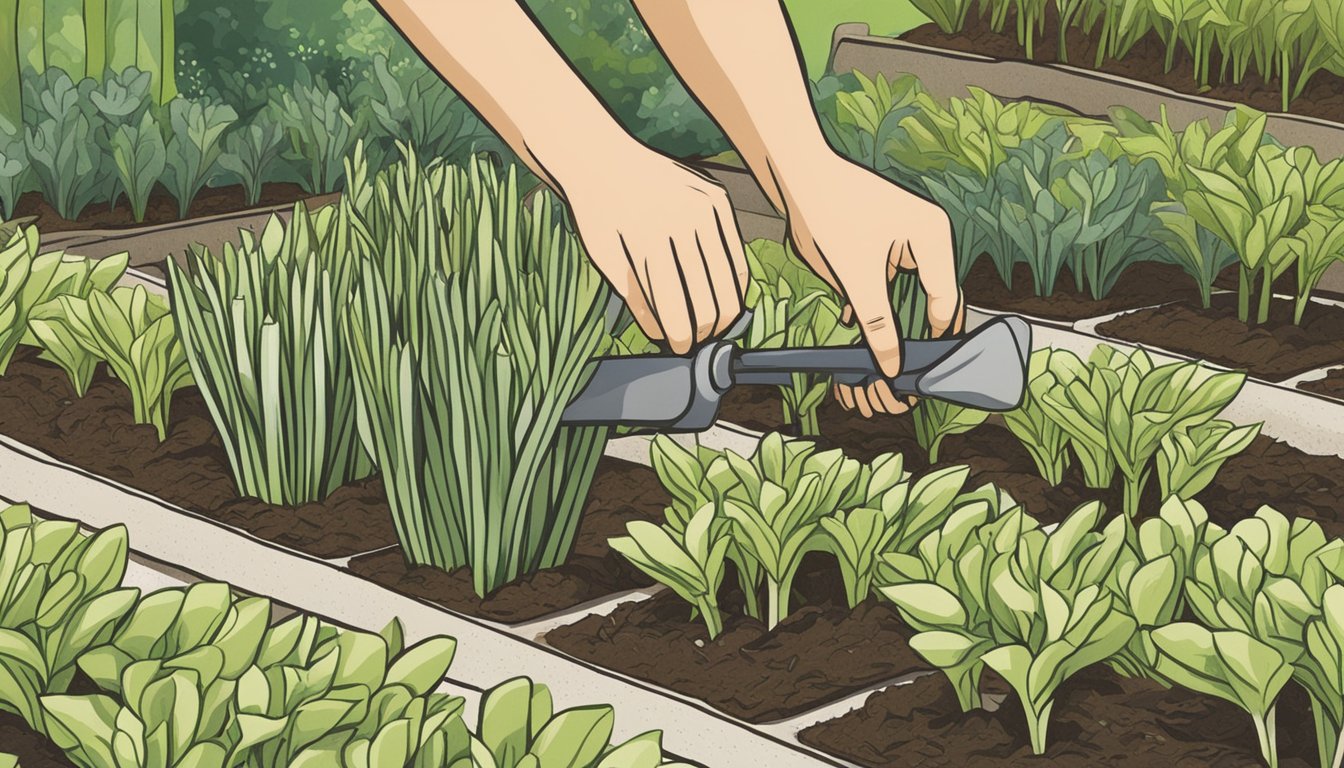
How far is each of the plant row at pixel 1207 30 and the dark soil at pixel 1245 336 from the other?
42.3 inches

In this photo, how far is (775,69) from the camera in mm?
1905

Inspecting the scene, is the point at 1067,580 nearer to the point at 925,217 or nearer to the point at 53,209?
the point at 925,217

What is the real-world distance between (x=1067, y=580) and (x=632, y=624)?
47 cm

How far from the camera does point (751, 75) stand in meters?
1.90

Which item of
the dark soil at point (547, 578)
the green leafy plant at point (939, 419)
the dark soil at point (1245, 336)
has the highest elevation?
the dark soil at point (1245, 336)

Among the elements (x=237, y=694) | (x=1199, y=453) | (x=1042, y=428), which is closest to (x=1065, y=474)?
(x=1042, y=428)

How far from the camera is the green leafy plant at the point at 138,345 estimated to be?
232cm

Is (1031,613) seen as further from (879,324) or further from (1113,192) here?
(1113,192)

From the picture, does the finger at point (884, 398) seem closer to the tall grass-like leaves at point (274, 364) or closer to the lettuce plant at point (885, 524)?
the lettuce plant at point (885, 524)

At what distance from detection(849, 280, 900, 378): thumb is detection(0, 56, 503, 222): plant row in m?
2.10

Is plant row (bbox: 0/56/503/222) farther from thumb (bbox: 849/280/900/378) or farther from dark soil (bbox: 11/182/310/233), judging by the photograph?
thumb (bbox: 849/280/900/378)

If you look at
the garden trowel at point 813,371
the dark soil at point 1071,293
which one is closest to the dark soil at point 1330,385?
the dark soil at point 1071,293

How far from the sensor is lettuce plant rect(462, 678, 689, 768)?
118 cm

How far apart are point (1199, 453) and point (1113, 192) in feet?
3.51
